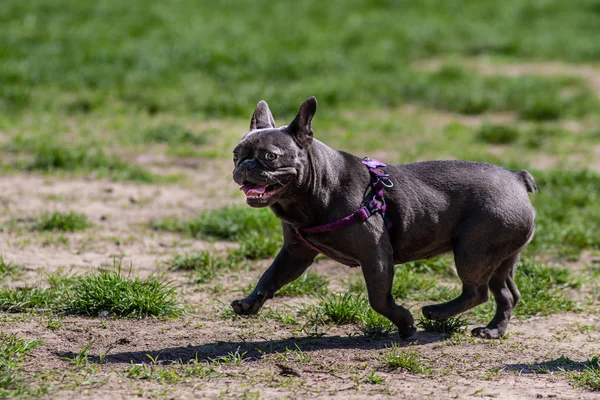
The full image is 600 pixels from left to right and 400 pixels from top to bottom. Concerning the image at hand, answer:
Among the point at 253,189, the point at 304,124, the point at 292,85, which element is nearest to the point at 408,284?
the point at 304,124

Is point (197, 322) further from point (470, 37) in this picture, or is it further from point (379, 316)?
point (470, 37)

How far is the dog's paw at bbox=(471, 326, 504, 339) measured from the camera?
A: 6145mm

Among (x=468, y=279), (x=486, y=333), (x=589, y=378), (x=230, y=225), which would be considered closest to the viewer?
(x=589, y=378)

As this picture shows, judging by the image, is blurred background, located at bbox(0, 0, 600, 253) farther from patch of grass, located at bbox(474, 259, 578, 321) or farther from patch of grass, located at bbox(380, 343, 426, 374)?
patch of grass, located at bbox(380, 343, 426, 374)

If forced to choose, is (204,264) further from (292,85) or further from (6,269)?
(292,85)

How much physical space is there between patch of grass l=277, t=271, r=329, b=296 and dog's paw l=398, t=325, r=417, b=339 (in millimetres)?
1001

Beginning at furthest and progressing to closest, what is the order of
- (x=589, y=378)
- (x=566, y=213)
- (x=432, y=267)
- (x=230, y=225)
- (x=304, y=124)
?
(x=566, y=213), (x=230, y=225), (x=432, y=267), (x=304, y=124), (x=589, y=378)

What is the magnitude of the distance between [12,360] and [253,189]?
66.8 inches

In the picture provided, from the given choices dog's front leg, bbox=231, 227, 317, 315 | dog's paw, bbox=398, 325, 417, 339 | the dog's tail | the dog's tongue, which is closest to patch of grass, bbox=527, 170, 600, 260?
the dog's tail

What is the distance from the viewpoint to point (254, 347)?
19.0 feet

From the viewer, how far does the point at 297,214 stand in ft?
18.9

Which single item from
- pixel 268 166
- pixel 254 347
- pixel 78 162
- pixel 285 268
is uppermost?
pixel 268 166

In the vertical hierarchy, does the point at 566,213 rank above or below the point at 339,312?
above

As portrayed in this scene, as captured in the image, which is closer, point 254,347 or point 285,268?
point 254,347
